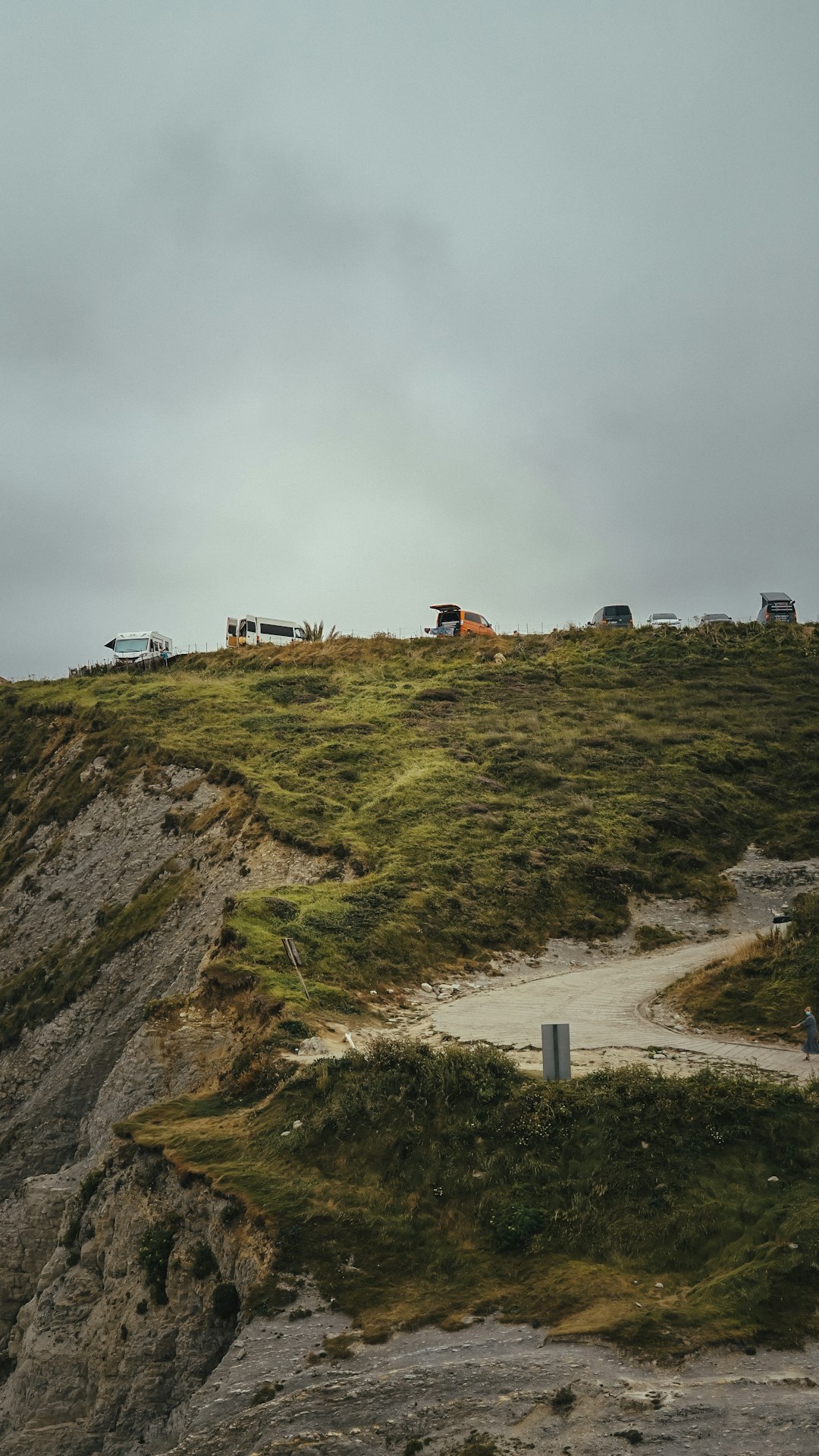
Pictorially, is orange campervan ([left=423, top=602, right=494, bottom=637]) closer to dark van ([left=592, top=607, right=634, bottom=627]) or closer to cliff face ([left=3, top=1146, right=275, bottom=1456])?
dark van ([left=592, top=607, right=634, bottom=627])

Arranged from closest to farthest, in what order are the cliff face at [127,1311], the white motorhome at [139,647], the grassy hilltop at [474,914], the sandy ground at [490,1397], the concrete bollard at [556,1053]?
the sandy ground at [490,1397] → the grassy hilltop at [474,914] → the cliff face at [127,1311] → the concrete bollard at [556,1053] → the white motorhome at [139,647]

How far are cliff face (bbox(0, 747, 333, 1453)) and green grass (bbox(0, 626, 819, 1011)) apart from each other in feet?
5.74

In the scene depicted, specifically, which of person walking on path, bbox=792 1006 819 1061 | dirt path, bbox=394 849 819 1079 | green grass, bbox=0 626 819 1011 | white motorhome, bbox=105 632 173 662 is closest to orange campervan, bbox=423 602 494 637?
green grass, bbox=0 626 819 1011

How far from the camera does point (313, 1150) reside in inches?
634

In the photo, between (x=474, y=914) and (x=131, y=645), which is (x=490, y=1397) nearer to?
(x=474, y=914)

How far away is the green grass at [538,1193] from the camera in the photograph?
38.7 feet

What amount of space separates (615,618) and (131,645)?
99.9 feet

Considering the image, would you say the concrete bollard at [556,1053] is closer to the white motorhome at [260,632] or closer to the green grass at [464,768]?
the green grass at [464,768]

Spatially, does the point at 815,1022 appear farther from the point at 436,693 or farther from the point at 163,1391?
the point at 436,693

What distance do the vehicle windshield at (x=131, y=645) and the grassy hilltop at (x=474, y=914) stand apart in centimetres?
315

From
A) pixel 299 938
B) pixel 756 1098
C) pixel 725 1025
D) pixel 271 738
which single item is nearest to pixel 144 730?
pixel 271 738

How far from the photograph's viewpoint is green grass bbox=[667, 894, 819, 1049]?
66.9ft

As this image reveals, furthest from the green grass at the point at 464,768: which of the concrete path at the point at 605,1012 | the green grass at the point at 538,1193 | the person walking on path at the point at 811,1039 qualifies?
the person walking on path at the point at 811,1039

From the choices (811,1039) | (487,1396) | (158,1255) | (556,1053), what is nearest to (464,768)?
(811,1039)
